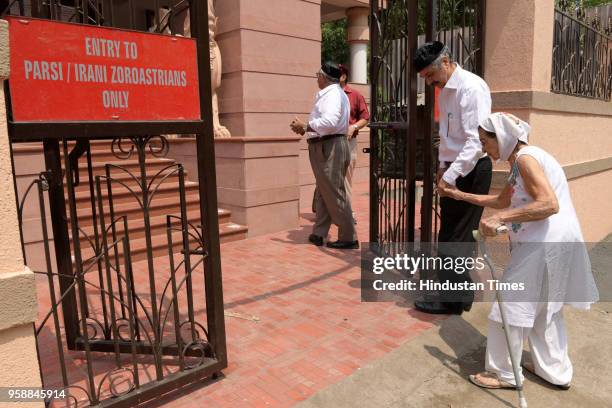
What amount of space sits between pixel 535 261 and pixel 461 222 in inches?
36.0

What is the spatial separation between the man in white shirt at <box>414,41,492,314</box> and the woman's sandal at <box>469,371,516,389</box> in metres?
0.95

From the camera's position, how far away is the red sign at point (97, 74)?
2.14 metres

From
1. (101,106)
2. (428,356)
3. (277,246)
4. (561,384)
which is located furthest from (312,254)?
(101,106)

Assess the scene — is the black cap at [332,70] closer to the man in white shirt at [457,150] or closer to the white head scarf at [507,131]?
the man in white shirt at [457,150]

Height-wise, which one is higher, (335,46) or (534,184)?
(335,46)

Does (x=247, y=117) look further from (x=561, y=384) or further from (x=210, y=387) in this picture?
(x=561, y=384)

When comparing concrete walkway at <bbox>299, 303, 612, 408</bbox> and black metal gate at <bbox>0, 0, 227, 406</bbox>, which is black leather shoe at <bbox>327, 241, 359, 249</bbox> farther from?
black metal gate at <bbox>0, 0, 227, 406</bbox>

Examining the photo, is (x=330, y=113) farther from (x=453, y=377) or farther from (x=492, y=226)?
(x=453, y=377)

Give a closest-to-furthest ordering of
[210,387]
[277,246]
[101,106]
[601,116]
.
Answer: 1. [101,106]
2. [210,387]
3. [277,246]
4. [601,116]

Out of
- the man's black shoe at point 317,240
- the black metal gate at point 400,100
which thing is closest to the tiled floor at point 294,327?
the man's black shoe at point 317,240

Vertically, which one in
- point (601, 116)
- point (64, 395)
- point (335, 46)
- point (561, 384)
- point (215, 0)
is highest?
point (335, 46)

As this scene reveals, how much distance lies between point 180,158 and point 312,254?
9.62ft

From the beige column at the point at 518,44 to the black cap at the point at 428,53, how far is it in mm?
1531

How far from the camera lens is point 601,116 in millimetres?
6855
